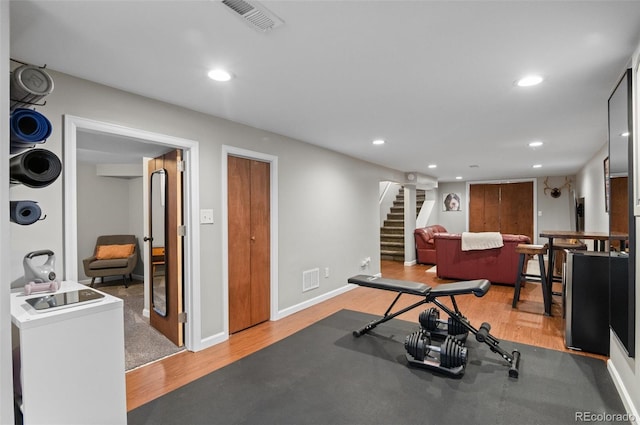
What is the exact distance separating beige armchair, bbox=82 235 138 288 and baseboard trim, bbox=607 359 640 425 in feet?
20.6

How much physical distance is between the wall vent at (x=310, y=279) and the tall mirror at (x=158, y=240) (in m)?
1.68

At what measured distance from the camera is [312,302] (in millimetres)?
4406

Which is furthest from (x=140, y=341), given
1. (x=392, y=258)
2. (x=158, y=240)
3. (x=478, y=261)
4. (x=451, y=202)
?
(x=451, y=202)

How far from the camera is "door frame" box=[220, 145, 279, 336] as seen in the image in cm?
324

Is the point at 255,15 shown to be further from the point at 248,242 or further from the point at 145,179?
the point at 145,179

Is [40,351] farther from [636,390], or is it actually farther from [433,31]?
[636,390]

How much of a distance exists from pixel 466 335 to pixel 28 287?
10.7 ft

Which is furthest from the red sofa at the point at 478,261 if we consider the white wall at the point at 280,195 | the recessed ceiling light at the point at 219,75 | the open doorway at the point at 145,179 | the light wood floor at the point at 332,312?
the recessed ceiling light at the point at 219,75

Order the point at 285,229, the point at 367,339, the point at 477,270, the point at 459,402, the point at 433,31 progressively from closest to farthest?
1. the point at 433,31
2. the point at 459,402
3. the point at 367,339
4. the point at 285,229
5. the point at 477,270

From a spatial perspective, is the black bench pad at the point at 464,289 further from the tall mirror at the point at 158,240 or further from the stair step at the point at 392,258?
the stair step at the point at 392,258

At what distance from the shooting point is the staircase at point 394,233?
8406mm

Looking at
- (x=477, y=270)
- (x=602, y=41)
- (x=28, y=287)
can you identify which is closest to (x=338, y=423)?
(x=28, y=287)

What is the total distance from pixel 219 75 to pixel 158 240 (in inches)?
83.3

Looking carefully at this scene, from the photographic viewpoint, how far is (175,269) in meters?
3.20
